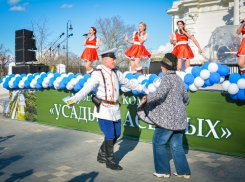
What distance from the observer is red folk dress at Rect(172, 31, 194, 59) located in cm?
804

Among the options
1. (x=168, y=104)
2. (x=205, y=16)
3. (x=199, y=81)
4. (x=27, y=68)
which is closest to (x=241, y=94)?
(x=199, y=81)

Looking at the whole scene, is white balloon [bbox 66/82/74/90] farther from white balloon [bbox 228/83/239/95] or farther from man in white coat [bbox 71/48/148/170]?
white balloon [bbox 228/83/239/95]

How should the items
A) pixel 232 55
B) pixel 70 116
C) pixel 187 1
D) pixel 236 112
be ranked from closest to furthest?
pixel 236 112 → pixel 70 116 → pixel 232 55 → pixel 187 1

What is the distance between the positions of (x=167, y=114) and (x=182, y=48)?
4211mm

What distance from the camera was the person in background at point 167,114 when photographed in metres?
4.22

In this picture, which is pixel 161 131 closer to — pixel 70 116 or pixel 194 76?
pixel 194 76

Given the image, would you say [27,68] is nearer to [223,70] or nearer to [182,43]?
[182,43]

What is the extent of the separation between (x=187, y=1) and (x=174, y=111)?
25749mm

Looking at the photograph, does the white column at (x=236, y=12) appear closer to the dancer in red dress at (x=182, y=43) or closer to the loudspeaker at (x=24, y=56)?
the dancer in red dress at (x=182, y=43)

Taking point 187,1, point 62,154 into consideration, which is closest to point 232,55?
point 187,1

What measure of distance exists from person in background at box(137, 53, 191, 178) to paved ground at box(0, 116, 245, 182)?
0.80 feet

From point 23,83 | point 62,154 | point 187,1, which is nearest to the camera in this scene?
point 62,154

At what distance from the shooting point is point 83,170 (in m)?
4.88

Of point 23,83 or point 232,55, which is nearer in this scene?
point 23,83
